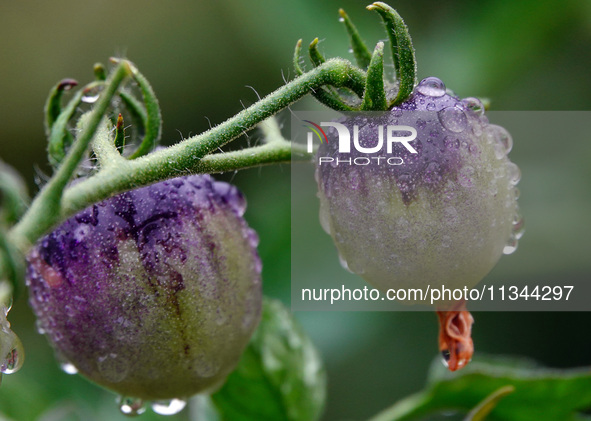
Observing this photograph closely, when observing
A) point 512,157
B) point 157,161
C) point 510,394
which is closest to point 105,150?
point 157,161

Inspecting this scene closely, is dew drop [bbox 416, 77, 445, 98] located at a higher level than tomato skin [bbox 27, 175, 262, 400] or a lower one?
higher

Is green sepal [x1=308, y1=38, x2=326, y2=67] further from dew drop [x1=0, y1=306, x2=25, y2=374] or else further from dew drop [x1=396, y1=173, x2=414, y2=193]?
dew drop [x1=0, y1=306, x2=25, y2=374]

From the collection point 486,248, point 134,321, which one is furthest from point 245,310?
point 486,248

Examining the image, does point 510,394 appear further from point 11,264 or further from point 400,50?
point 11,264

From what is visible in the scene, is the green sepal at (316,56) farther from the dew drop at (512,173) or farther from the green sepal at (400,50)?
the dew drop at (512,173)

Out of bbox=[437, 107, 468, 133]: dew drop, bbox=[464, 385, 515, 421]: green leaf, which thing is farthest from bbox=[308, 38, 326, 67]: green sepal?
bbox=[464, 385, 515, 421]: green leaf

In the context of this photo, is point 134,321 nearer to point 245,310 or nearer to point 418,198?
point 245,310

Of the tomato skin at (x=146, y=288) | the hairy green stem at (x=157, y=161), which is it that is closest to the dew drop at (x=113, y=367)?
the tomato skin at (x=146, y=288)
